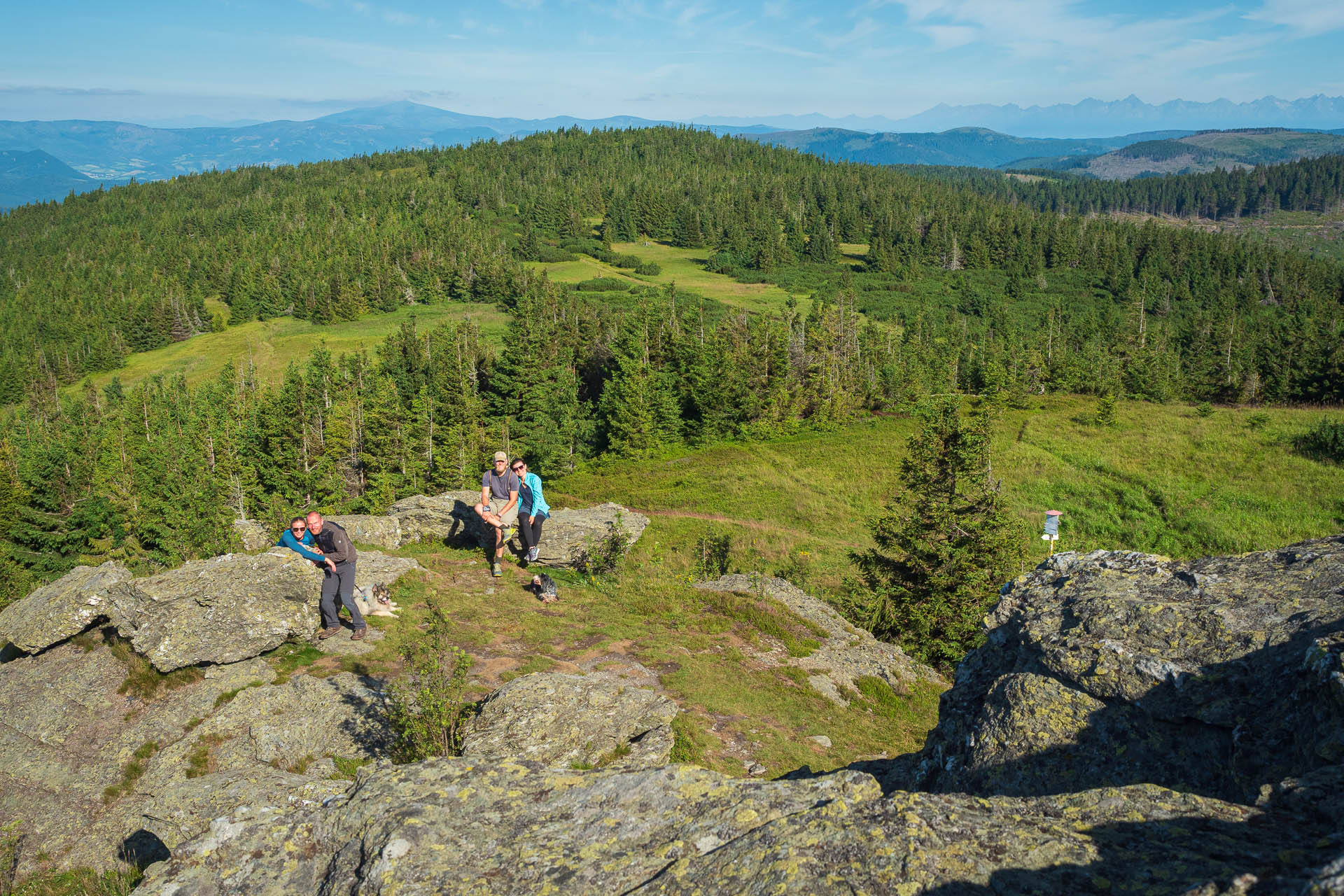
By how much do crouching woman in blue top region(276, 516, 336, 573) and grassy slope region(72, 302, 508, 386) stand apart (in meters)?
112

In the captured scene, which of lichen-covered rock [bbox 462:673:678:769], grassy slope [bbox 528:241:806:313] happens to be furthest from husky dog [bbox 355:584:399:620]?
grassy slope [bbox 528:241:806:313]

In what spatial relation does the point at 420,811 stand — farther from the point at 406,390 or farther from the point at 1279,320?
the point at 1279,320

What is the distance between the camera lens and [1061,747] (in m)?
6.33

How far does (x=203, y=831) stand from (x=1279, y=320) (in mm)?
155946

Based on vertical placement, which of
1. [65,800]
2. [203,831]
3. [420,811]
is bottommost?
[65,800]

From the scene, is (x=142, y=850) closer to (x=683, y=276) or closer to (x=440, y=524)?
(x=440, y=524)

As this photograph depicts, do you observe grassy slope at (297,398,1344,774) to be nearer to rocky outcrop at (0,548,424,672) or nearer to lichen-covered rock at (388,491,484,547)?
lichen-covered rock at (388,491,484,547)

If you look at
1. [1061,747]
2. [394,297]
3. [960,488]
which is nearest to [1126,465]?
[960,488]

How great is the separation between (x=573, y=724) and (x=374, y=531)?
1234 centimetres

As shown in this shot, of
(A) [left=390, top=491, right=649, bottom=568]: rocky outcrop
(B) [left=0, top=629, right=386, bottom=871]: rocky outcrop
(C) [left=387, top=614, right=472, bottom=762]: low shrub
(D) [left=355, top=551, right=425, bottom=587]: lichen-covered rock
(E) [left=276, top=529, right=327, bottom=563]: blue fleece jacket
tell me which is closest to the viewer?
(B) [left=0, top=629, right=386, bottom=871]: rocky outcrop

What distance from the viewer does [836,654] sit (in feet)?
55.2

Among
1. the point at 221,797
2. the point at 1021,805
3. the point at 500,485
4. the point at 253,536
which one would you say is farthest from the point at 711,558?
the point at 1021,805

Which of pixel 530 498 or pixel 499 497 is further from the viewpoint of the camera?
pixel 530 498

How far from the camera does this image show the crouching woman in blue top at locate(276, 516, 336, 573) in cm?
1397
